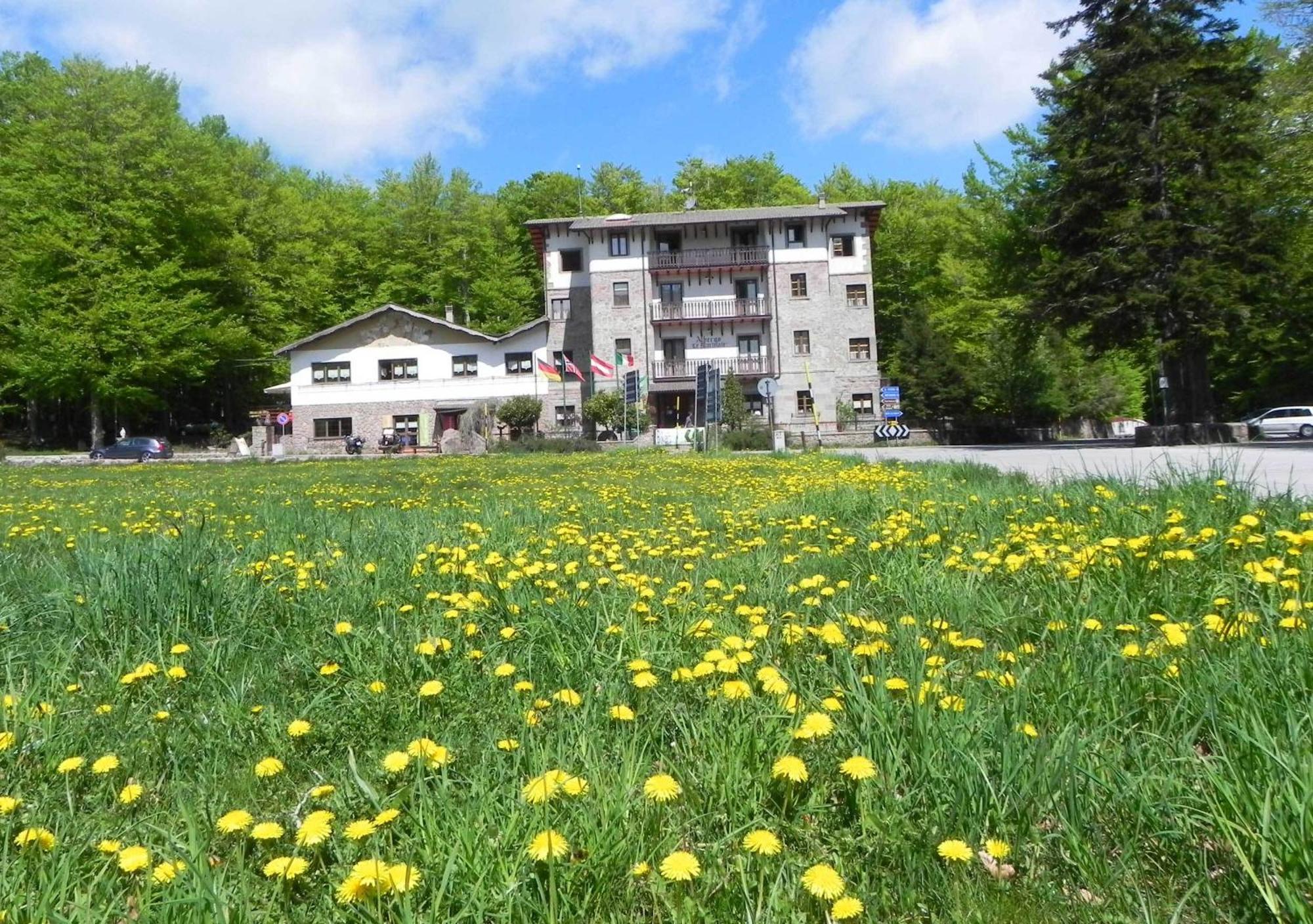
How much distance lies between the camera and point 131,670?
10.6 ft

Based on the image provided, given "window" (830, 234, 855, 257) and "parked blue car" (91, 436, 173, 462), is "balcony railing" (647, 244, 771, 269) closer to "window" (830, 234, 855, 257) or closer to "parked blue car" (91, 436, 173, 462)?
"window" (830, 234, 855, 257)

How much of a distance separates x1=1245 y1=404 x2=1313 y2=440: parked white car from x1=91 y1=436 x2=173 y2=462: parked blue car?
50472 mm

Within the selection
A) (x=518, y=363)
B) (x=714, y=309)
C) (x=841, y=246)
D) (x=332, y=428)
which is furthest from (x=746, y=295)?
(x=332, y=428)

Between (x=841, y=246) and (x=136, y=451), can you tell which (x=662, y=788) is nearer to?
(x=136, y=451)

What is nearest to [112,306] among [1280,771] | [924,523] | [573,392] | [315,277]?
[315,277]

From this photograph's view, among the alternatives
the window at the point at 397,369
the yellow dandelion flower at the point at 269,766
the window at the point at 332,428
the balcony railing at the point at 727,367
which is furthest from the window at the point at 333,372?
the yellow dandelion flower at the point at 269,766

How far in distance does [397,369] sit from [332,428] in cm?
512

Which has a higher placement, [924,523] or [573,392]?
[573,392]

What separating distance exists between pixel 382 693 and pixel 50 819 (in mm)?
933

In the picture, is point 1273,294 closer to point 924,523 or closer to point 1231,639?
point 924,523

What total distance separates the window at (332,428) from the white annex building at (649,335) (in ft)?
0.25

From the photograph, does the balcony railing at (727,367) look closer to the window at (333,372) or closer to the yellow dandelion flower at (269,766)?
the window at (333,372)

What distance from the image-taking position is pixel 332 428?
50562 millimetres

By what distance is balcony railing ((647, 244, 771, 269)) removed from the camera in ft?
157
